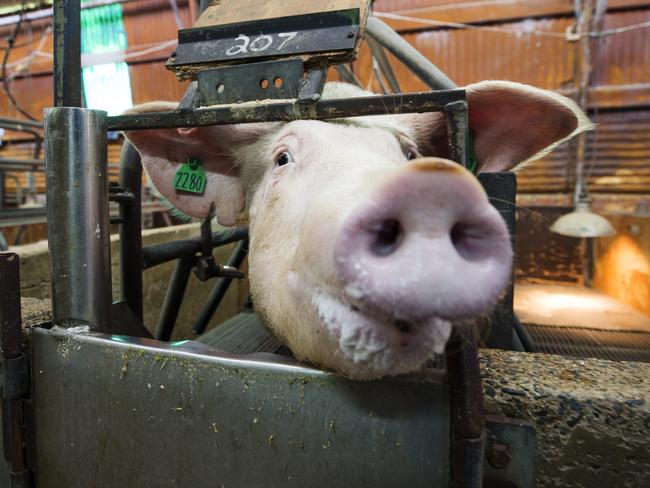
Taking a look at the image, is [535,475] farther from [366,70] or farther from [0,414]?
[366,70]

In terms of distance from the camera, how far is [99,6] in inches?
370

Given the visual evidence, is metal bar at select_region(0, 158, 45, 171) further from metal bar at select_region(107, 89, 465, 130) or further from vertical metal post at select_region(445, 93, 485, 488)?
vertical metal post at select_region(445, 93, 485, 488)

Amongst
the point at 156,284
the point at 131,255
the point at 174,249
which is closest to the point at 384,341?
the point at 131,255

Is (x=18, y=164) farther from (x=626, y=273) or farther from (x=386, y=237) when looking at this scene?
(x=626, y=273)

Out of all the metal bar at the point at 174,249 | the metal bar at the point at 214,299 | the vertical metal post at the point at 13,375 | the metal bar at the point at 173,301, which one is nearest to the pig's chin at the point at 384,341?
the vertical metal post at the point at 13,375

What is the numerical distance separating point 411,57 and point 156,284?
250 cm

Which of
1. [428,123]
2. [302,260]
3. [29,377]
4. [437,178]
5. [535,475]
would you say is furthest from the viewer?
[428,123]

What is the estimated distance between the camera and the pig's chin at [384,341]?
766 millimetres

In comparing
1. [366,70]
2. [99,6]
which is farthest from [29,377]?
[99,6]

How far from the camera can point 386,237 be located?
2.32 ft

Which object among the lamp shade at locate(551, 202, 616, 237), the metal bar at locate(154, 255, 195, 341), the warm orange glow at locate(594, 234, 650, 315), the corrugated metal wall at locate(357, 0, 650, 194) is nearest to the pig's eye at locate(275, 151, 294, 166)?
the metal bar at locate(154, 255, 195, 341)

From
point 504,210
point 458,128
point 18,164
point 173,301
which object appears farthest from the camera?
point 18,164

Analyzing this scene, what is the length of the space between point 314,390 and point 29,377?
0.74 meters

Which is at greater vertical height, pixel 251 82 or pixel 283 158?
pixel 251 82
